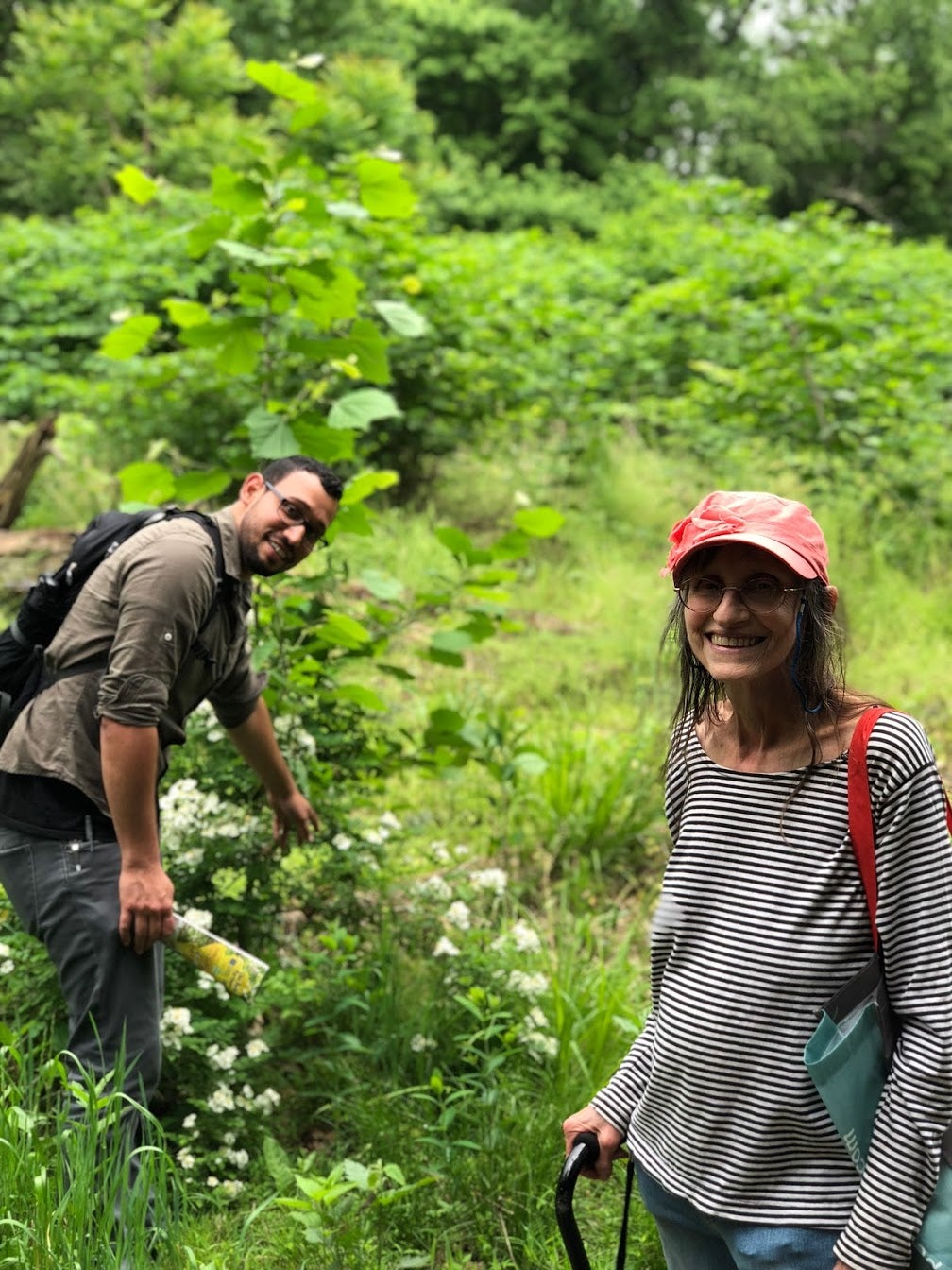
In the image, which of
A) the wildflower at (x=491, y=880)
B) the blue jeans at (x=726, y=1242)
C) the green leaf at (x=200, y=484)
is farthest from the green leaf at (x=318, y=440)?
the blue jeans at (x=726, y=1242)

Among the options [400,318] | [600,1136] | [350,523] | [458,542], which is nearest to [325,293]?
[400,318]

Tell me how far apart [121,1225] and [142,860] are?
2.41ft

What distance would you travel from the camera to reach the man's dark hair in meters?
3.19

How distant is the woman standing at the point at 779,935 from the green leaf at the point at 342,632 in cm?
208

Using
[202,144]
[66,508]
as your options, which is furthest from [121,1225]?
[202,144]

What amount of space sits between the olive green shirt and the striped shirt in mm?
1330

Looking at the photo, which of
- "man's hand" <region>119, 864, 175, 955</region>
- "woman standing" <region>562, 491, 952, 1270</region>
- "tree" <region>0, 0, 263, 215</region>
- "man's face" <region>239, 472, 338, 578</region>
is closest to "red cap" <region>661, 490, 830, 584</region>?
"woman standing" <region>562, 491, 952, 1270</region>

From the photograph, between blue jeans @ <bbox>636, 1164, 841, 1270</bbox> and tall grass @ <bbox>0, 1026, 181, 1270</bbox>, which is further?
tall grass @ <bbox>0, 1026, 181, 1270</bbox>

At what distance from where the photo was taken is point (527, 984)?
372 cm

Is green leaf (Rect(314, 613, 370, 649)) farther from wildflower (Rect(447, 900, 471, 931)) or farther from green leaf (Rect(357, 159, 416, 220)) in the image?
green leaf (Rect(357, 159, 416, 220))

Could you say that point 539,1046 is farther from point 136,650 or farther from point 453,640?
point 136,650

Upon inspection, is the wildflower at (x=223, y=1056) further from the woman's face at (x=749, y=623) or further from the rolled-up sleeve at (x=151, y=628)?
the woman's face at (x=749, y=623)

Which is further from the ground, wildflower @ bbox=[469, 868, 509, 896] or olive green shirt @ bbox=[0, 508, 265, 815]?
olive green shirt @ bbox=[0, 508, 265, 815]

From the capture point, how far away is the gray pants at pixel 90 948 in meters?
2.92
